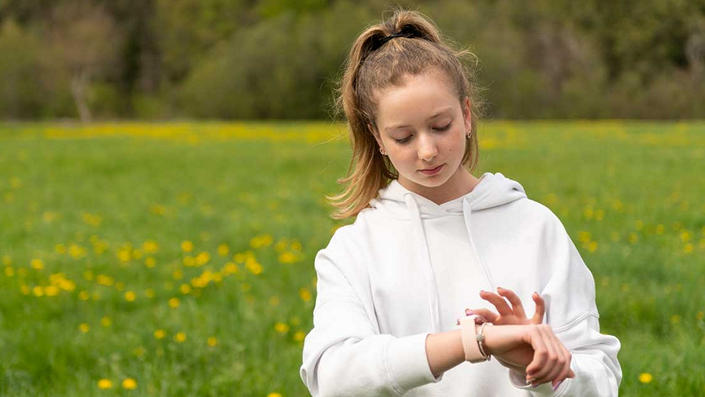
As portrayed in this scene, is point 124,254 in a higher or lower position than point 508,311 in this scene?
lower

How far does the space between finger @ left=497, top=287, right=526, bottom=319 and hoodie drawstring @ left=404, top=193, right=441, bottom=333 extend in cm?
26

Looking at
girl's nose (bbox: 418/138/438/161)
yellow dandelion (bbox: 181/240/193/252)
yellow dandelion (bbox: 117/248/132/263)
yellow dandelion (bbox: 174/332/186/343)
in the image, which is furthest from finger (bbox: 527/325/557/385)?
yellow dandelion (bbox: 181/240/193/252)

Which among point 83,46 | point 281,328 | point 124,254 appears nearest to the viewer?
point 281,328

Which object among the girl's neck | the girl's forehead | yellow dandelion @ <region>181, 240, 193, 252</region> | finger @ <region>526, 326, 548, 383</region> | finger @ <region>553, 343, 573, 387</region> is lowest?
yellow dandelion @ <region>181, 240, 193, 252</region>

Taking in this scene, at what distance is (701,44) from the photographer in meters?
46.4

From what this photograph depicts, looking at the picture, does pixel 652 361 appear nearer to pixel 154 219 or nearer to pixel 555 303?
pixel 555 303

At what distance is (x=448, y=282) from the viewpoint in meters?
2.01

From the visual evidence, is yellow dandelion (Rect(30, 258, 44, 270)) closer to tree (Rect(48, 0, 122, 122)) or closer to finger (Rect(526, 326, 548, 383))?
finger (Rect(526, 326, 548, 383))

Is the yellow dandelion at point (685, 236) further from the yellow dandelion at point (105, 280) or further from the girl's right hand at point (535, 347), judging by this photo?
the girl's right hand at point (535, 347)

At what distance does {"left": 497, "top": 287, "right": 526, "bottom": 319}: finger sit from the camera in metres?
1.72

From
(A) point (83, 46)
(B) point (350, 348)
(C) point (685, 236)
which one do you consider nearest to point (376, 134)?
(B) point (350, 348)

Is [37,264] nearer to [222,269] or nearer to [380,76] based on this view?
[222,269]

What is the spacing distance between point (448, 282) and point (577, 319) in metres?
0.28

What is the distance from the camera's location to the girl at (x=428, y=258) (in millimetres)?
1853
